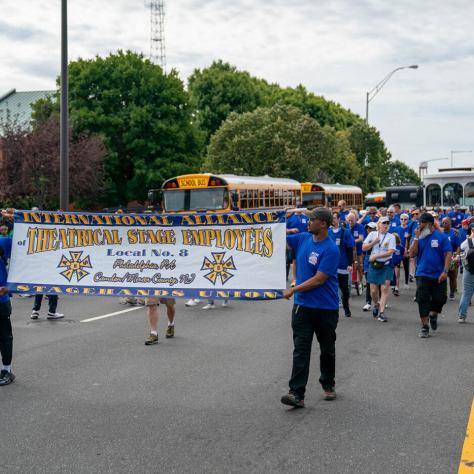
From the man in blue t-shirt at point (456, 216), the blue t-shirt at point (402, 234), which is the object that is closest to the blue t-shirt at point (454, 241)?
the blue t-shirt at point (402, 234)

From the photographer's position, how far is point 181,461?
5160mm

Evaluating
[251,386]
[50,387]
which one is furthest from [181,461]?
[50,387]

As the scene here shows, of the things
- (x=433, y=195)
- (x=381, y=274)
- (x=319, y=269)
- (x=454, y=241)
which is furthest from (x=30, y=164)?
(x=319, y=269)

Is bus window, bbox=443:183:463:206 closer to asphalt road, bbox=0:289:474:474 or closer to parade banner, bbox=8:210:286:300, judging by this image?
asphalt road, bbox=0:289:474:474

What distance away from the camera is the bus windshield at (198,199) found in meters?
22.1

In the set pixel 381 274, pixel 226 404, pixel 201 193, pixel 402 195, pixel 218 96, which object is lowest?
pixel 226 404

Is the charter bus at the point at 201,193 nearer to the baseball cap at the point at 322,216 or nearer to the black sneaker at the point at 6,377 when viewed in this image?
the black sneaker at the point at 6,377

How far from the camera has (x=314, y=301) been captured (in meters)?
6.61

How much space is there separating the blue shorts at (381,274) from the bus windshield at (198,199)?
10.6 meters

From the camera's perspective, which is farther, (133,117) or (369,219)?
(133,117)

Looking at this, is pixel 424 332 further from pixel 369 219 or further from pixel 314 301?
pixel 369 219

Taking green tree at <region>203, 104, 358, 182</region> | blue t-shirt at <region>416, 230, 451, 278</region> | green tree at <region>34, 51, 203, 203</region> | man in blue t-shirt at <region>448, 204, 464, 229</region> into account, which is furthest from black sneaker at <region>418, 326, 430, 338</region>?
green tree at <region>203, 104, 358, 182</region>

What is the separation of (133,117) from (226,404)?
1394 inches

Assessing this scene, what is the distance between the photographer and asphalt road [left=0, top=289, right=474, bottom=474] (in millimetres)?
5223
